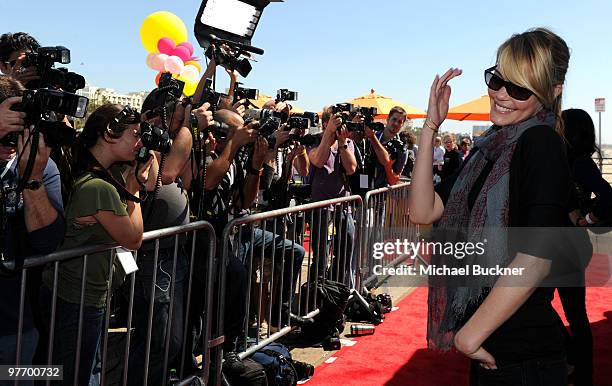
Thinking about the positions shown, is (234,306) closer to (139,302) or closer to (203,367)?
(203,367)

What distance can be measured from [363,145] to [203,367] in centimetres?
381

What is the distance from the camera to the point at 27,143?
84.2 inches

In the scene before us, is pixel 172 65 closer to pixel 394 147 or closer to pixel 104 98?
pixel 394 147

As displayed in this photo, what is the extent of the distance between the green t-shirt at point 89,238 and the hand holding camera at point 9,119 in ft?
2.25

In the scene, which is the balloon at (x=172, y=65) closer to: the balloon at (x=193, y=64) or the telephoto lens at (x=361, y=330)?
the balloon at (x=193, y=64)

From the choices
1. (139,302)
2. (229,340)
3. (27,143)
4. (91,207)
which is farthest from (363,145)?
(27,143)

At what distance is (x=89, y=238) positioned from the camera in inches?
112

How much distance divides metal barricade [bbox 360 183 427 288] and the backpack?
2.15 m

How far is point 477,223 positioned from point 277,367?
256 cm

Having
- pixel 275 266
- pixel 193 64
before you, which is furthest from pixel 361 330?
pixel 193 64

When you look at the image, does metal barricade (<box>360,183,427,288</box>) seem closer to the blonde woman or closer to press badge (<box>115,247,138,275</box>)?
press badge (<box>115,247,138,275</box>)

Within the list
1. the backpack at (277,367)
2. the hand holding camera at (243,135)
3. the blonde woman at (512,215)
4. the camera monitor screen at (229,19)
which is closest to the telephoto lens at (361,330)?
the backpack at (277,367)

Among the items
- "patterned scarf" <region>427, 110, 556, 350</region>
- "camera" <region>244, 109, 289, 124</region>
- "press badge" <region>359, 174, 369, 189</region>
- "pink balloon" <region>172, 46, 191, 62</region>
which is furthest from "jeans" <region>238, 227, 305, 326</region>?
"pink balloon" <region>172, 46, 191, 62</region>

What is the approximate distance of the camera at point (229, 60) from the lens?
403 centimetres
